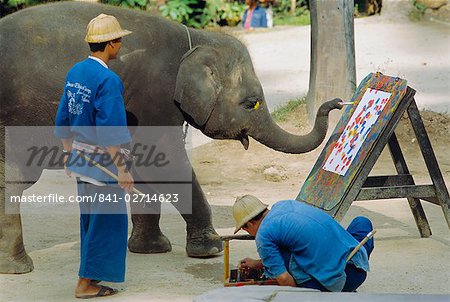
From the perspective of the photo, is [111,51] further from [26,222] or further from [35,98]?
[26,222]

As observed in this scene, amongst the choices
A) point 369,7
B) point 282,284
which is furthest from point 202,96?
point 369,7

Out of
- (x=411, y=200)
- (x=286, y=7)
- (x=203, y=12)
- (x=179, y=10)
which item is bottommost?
(x=286, y=7)

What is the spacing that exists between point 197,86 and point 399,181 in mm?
1760

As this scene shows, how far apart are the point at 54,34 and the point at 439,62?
10.7 m

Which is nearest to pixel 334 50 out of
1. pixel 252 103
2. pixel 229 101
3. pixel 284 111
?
pixel 284 111

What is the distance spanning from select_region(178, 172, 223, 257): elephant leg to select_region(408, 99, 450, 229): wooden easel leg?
1.74m

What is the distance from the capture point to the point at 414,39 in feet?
62.0

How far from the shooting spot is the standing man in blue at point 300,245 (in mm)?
6152

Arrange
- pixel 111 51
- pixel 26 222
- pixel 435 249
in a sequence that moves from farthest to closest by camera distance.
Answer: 1. pixel 26 222
2. pixel 435 249
3. pixel 111 51

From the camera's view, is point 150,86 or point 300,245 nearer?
point 300,245

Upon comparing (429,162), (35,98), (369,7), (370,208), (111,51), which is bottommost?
(369,7)

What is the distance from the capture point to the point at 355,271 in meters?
6.41

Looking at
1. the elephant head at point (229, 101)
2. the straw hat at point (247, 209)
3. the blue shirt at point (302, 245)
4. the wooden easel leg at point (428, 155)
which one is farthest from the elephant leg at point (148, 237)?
the blue shirt at point (302, 245)

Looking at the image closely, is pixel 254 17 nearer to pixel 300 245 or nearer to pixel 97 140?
pixel 97 140
